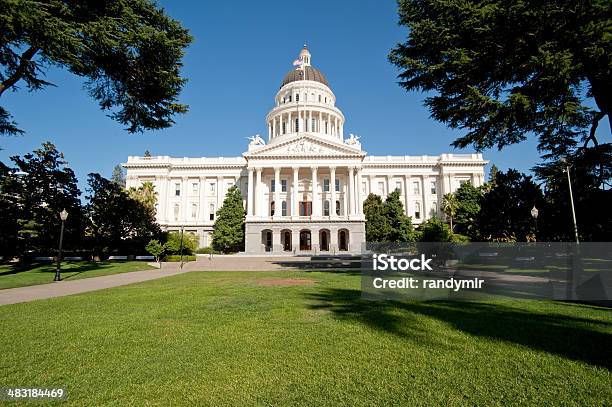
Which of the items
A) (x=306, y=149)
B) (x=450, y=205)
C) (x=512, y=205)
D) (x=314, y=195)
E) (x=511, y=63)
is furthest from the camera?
(x=450, y=205)

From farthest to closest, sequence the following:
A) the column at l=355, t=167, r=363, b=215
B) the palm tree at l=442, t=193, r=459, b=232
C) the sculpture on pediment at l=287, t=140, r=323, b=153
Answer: the palm tree at l=442, t=193, r=459, b=232
the sculpture on pediment at l=287, t=140, r=323, b=153
the column at l=355, t=167, r=363, b=215

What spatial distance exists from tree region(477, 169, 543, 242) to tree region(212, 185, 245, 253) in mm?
34830

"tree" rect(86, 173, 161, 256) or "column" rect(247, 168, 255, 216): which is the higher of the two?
"column" rect(247, 168, 255, 216)

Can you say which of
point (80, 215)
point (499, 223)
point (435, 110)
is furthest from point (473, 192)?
point (80, 215)

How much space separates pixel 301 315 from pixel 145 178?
199 ft

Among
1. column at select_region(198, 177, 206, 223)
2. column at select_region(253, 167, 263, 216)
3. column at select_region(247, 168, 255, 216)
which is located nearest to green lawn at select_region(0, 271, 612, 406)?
column at select_region(247, 168, 255, 216)

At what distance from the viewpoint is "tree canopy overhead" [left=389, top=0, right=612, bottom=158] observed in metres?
10.6

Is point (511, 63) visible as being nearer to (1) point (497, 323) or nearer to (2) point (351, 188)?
(1) point (497, 323)

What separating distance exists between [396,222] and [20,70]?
40781 mm

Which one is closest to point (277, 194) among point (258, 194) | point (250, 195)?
point (258, 194)

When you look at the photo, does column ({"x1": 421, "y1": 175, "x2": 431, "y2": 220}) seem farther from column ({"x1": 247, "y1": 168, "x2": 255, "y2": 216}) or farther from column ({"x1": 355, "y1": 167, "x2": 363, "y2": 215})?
column ({"x1": 247, "y1": 168, "x2": 255, "y2": 216})

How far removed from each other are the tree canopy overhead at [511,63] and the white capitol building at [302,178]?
3239 centimetres

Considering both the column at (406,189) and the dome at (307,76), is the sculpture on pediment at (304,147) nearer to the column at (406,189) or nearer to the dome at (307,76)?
the column at (406,189)

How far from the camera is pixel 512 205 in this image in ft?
61.9
